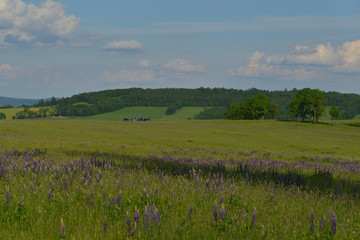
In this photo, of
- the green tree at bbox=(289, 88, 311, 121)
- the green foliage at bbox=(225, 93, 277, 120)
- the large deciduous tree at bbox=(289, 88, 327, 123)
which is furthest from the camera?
the green foliage at bbox=(225, 93, 277, 120)

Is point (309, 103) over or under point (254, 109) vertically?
over

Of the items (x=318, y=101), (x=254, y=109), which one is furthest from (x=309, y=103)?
(x=254, y=109)

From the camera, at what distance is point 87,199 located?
5238 mm

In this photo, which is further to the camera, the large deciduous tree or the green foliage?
the green foliage

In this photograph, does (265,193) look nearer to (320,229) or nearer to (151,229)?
(320,229)

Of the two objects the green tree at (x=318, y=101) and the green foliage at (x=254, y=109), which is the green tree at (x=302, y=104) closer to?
the green tree at (x=318, y=101)

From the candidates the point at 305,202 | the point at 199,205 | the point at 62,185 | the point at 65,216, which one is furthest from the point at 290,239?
the point at 62,185

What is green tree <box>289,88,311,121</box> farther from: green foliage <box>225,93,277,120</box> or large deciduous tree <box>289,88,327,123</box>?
green foliage <box>225,93,277,120</box>

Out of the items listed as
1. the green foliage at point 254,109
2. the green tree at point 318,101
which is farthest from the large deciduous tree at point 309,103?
the green foliage at point 254,109

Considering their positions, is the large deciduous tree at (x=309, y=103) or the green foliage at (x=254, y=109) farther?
the green foliage at (x=254, y=109)

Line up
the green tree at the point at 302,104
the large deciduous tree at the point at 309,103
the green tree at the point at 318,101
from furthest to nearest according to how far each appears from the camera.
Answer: the green tree at the point at 302,104
the large deciduous tree at the point at 309,103
the green tree at the point at 318,101

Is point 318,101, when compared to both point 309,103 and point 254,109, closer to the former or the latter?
point 309,103

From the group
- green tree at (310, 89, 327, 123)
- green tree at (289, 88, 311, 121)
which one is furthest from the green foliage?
green tree at (310, 89, 327, 123)

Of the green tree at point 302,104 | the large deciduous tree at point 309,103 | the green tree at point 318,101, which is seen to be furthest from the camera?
the green tree at point 302,104
